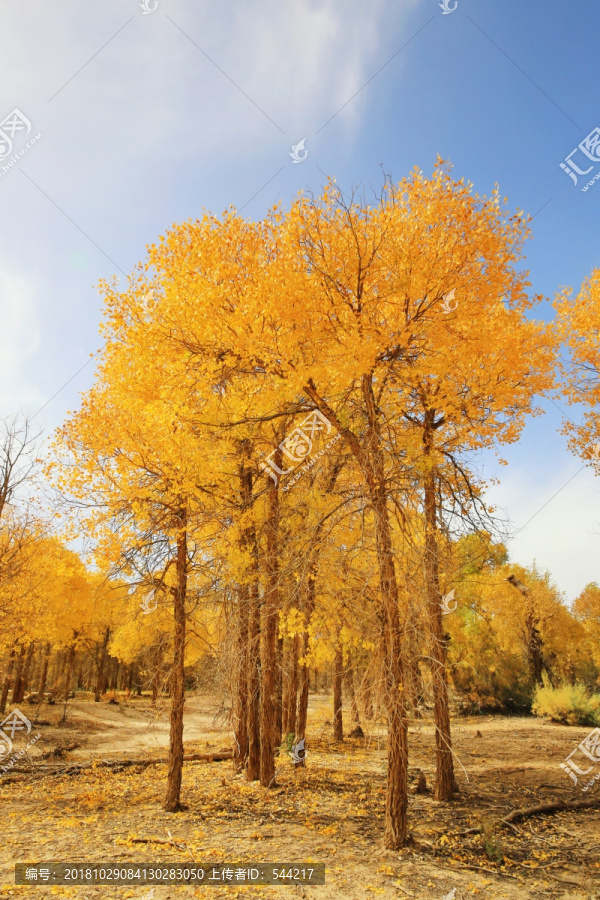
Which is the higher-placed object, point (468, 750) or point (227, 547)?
point (227, 547)

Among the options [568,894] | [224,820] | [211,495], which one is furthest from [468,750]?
[211,495]

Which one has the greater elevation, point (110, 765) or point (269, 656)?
point (269, 656)

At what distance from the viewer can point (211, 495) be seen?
28.0ft

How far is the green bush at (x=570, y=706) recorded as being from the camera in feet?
61.9

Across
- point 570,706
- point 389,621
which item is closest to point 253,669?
point 389,621

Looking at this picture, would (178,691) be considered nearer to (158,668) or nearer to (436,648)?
(158,668)

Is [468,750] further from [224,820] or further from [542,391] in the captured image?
[542,391]

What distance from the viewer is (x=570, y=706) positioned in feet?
62.6

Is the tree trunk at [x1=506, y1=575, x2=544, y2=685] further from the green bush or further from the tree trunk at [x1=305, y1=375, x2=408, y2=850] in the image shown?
the tree trunk at [x1=305, y1=375, x2=408, y2=850]

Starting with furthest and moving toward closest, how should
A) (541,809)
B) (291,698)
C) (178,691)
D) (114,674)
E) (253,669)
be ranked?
(114,674) → (291,698) → (253,669) → (178,691) → (541,809)

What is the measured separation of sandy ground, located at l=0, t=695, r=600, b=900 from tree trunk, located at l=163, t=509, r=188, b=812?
1.20ft

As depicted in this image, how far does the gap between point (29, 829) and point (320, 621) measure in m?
5.16

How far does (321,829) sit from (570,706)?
16.4 metres

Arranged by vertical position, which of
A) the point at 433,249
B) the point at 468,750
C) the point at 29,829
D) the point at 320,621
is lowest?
the point at 468,750
